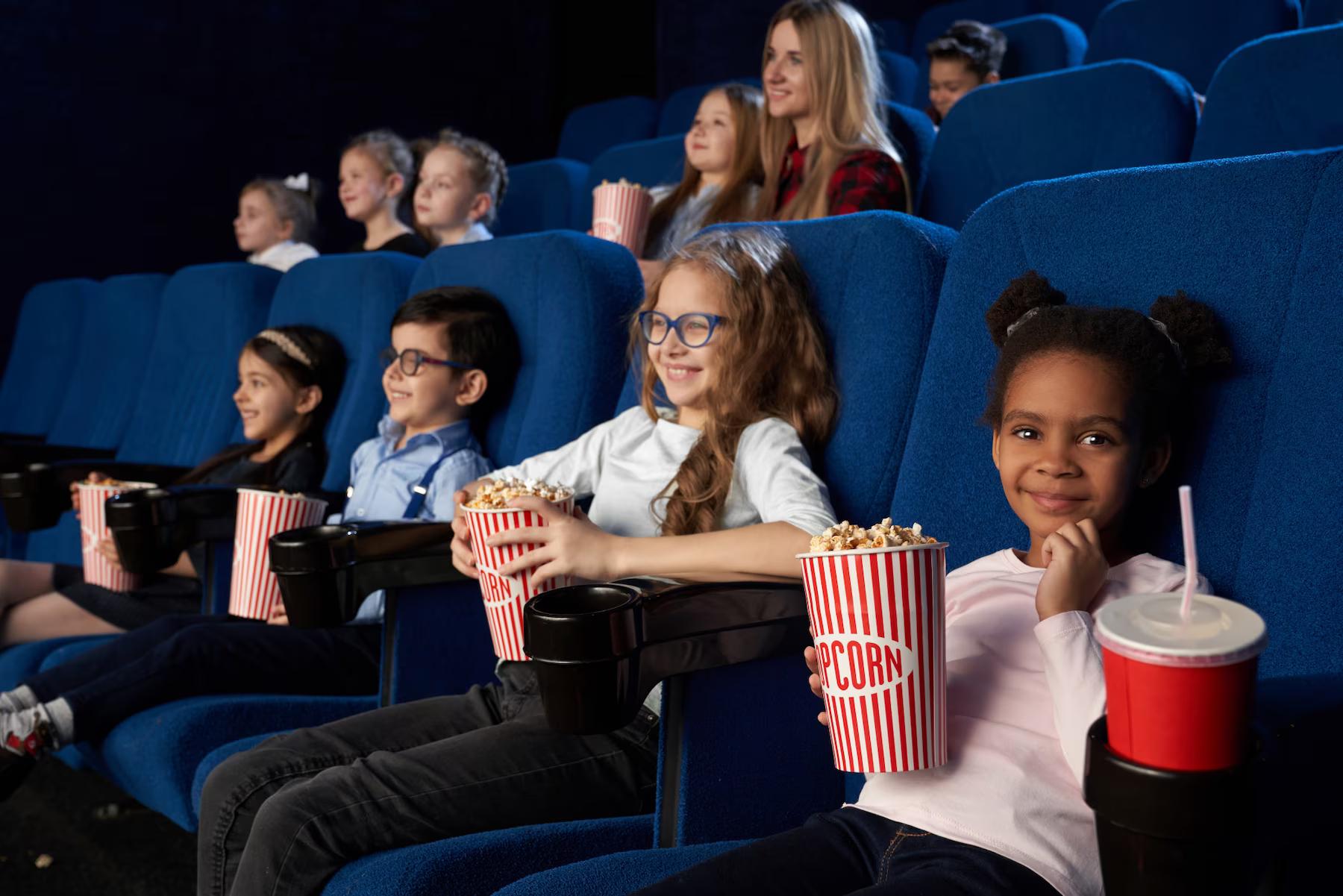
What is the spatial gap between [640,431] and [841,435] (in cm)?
31

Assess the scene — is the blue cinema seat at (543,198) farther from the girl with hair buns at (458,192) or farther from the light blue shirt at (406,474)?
the light blue shirt at (406,474)

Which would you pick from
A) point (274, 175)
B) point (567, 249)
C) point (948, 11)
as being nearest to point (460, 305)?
point (567, 249)

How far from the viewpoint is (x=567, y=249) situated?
6.09 ft

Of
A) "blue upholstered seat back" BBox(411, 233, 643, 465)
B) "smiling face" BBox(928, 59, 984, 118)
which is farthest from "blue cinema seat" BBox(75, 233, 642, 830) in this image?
"smiling face" BBox(928, 59, 984, 118)

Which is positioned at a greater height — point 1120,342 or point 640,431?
point 1120,342

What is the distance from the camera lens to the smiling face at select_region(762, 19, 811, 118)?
99.3 inches

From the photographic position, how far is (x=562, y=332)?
72.8 inches

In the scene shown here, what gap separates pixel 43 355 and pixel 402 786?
3.52m

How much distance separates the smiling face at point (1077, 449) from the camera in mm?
1021

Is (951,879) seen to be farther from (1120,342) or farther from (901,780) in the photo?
(1120,342)

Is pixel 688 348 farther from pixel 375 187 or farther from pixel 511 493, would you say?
pixel 375 187

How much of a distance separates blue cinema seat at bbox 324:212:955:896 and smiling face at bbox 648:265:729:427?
A: 127 millimetres

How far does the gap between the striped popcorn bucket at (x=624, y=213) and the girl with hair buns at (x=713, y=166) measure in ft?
0.52

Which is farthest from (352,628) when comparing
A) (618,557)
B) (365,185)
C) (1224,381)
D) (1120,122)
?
(365,185)
